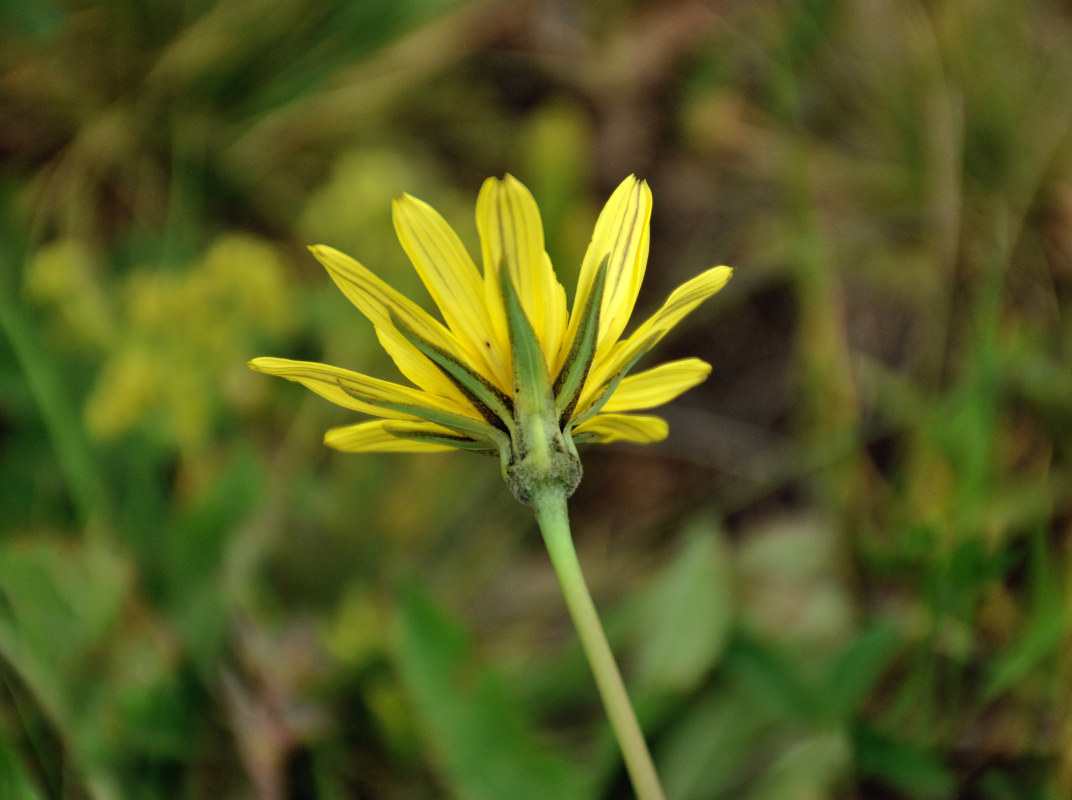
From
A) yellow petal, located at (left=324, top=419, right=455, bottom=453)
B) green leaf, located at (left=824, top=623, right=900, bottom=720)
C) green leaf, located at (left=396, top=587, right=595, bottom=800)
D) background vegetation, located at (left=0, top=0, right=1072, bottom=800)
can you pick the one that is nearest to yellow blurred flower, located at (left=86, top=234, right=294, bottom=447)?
background vegetation, located at (left=0, top=0, right=1072, bottom=800)

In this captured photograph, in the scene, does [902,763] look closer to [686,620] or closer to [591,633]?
[686,620]

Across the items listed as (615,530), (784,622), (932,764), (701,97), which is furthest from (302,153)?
(932,764)

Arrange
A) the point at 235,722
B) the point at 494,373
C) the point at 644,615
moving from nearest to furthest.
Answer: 1. the point at 494,373
2. the point at 235,722
3. the point at 644,615

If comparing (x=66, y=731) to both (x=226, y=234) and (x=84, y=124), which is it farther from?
(x=84, y=124)

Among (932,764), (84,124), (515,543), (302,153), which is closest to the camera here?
(932,764)

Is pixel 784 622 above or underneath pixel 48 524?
underneath

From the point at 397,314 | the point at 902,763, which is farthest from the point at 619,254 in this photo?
the point at 902,763

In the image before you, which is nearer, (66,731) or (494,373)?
(494,373)

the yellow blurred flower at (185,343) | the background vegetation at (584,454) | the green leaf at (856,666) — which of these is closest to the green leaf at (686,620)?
the background vegetation at (584,454)
